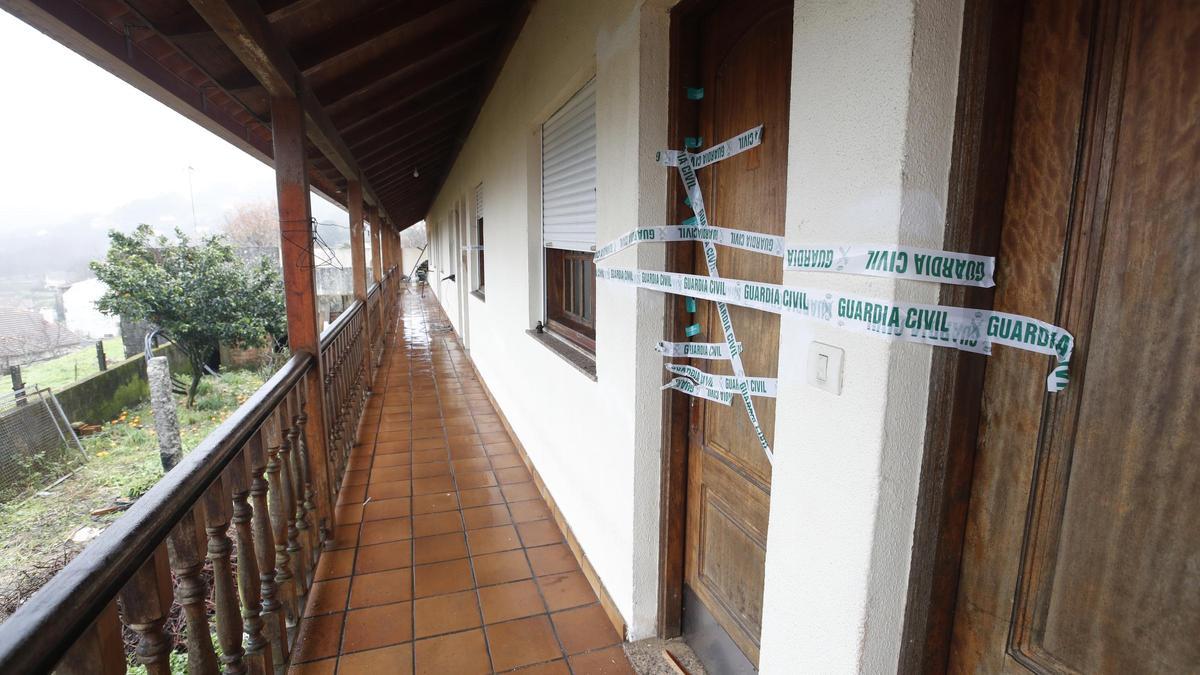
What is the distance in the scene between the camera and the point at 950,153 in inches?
32.2

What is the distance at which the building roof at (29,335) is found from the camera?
12812 mm

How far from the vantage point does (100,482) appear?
28.1 feet

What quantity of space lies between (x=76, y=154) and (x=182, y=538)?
2049 inches

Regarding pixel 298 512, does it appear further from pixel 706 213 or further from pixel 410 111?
pixel 410 111

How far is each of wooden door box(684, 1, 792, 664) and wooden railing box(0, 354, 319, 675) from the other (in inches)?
52.0

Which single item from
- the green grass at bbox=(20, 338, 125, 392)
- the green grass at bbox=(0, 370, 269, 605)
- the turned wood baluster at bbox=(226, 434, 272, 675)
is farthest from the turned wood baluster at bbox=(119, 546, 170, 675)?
the green grass at bbox=(20, 338, 125, 392)

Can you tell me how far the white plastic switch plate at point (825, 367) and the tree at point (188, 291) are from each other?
13.3 meters

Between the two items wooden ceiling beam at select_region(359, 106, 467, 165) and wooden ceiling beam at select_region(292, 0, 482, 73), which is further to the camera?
wooden ceiling beam at select_region(359, 106, 467, 165)

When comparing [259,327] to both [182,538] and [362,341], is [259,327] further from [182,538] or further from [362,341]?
[182,538]

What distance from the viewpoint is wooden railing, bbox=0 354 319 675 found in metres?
0.77

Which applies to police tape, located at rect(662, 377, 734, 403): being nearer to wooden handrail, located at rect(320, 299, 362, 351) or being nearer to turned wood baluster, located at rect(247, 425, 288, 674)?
turned wood baluster, located at rect(247, 425, 288, 674)

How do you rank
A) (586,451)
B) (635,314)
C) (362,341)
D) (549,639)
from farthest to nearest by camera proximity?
(362,341) < (586,451) < (549,639) < (635,314)

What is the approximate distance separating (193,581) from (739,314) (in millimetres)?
1449

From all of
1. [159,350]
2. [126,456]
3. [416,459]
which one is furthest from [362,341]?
[159,350]
